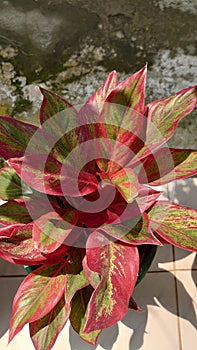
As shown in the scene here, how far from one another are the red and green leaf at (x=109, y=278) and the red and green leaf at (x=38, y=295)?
11 cm

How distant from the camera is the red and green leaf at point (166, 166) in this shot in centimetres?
89

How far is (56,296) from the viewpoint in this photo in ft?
2.95

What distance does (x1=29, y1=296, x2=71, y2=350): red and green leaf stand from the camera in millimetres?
907

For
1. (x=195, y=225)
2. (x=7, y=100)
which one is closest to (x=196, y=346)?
(x=195, y=225)

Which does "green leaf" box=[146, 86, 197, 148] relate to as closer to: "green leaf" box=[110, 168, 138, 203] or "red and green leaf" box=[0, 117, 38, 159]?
"green leaf" box=[110, 168, 138, 203]

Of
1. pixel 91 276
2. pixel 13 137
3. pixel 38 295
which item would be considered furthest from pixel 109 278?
pixel 13 137

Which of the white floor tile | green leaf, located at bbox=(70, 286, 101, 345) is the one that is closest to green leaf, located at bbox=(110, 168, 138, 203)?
green leaf, located at bbox=(70, 286, 101, 345)

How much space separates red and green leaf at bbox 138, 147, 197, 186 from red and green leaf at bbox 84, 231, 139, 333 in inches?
5.0

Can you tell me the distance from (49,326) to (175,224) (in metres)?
0.29

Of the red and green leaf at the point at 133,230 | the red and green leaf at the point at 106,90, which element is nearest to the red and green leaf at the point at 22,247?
the red and green leaf at the point at 133,230

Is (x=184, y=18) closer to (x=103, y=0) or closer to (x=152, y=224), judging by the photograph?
(x=103, y=0)

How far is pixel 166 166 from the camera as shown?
35.4 inches

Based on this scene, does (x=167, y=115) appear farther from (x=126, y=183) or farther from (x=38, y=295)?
(x=38, y=295)

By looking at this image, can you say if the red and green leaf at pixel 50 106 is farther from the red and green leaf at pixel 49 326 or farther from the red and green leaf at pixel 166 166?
the red and green leaf at pixel 49 326
